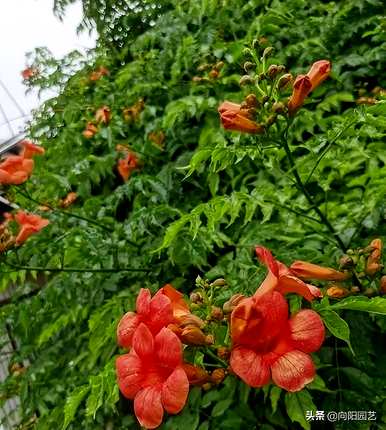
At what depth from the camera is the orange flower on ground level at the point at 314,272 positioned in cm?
145

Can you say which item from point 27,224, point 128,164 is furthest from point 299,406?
point 128,164

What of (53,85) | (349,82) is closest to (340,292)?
(349,82)

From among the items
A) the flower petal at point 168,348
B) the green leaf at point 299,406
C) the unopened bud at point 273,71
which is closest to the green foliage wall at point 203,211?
the green leaf at point 299,406

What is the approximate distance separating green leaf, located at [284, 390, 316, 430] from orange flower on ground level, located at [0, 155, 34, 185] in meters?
2.01

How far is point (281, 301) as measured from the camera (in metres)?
1.16

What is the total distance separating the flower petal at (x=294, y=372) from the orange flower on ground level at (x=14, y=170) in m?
2.18

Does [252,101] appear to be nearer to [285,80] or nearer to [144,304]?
[285,80]

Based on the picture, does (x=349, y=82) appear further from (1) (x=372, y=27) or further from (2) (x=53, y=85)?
(2) (x=53, y=85)

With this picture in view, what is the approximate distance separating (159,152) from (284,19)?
1.48 m

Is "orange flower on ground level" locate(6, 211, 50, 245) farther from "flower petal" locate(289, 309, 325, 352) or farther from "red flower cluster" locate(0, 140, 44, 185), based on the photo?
"flower petal" locate(289, 309, 325, 352)

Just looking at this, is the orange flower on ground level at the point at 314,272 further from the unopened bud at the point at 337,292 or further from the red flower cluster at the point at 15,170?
the red flower cluster at the point at 15,170

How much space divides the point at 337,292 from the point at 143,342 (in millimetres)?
672

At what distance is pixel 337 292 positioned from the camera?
5.07ft

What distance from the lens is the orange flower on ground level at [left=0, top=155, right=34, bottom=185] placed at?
2.82m
